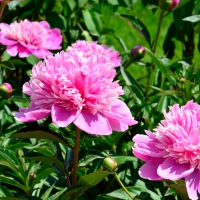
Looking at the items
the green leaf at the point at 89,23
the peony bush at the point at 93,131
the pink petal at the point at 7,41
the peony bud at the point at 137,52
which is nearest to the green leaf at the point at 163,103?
the peony bush at the point at 93,131

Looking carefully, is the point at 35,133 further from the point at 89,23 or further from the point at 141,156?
the point at 89,23

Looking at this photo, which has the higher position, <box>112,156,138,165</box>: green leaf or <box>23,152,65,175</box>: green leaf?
<box>23,152,65,175</box>: green leaf

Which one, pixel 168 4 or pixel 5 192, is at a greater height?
pixel 168 4

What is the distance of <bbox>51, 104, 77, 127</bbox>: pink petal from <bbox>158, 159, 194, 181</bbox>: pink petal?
20 cm

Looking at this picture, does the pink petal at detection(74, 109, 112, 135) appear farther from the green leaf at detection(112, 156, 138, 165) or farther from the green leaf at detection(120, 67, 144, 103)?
the green leaf at detection(120, 67, 144, 103)

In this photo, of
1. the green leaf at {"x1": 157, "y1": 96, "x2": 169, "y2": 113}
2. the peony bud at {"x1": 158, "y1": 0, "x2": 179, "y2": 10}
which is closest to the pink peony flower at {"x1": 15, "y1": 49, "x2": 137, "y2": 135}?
the green leaf at {"x1": 157, "y1": 96, "x2": 169, "y2": 113}

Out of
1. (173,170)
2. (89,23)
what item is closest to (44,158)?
(173,170)

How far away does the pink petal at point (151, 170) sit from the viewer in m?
1.18

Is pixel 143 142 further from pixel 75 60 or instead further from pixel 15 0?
pixel 15 0

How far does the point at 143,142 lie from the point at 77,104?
169 mm

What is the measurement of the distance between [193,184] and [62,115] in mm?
290

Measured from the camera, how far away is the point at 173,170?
1164mm

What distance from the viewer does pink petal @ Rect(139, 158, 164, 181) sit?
1.18 m

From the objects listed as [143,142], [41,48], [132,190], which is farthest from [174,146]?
[41,48]
